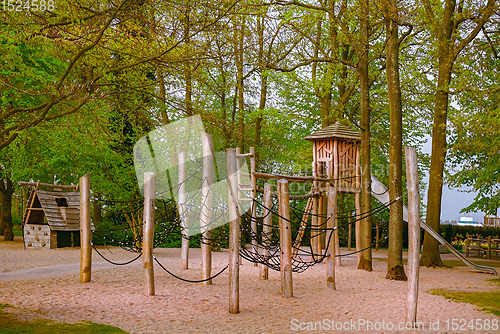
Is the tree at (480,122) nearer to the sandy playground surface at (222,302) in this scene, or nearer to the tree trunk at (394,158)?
the tree trunk at (394,158)

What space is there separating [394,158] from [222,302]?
6.09m

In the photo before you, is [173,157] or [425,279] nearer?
[425,279]

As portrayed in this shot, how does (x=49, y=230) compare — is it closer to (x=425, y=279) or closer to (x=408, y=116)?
(x=425, y=279)

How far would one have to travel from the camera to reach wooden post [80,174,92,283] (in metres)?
9.41

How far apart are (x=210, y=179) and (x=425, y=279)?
6.64m

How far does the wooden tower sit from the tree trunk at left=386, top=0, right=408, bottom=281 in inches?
83.7

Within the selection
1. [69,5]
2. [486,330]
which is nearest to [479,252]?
[486,330]

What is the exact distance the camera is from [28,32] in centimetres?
683

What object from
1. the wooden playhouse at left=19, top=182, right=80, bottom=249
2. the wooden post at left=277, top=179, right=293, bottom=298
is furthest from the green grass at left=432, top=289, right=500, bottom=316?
the wooden playhouse at left=19, top=182, right=80, bottom=249

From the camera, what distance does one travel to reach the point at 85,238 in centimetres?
950
